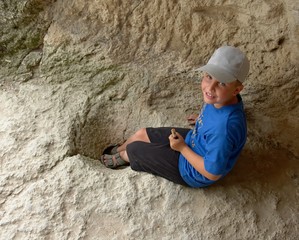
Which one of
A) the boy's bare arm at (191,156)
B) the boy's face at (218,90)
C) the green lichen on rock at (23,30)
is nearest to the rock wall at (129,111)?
the green lichen on rock at (23,30)

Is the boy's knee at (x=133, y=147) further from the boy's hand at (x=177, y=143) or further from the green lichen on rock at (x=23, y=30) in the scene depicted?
the green lichen on rock at (x=23, y=30)

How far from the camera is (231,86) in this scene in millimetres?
1292

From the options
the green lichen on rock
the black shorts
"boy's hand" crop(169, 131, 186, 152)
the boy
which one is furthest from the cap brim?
the green lichen on rock

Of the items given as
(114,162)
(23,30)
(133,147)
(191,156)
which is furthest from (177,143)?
(23,30)

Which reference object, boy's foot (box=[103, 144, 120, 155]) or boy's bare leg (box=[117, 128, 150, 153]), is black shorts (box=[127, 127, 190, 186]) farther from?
boy's foot (box=[103, 144, 120, 155])

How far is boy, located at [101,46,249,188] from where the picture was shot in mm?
1268

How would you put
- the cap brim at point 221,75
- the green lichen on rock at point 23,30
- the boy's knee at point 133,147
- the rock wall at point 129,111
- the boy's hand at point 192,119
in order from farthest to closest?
the green lichen on rock at point 23,30 → the boy's hand at point 192,119 → the boy's knee at point 133,147 → the rock wall at point 129,111 → the cap brim at point 221,75

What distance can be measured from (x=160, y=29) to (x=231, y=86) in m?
0.57

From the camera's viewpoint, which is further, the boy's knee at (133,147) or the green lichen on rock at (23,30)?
the green lichen on rock at (23,30)

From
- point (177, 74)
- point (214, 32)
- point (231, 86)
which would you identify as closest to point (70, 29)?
point (177, 74)

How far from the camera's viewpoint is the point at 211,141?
129cm

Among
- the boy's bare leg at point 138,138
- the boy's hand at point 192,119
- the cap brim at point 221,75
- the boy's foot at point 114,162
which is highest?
the cap brim at point 221,75

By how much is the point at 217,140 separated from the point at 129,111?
21.0 inches

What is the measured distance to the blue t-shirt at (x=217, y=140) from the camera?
50.0 inches
